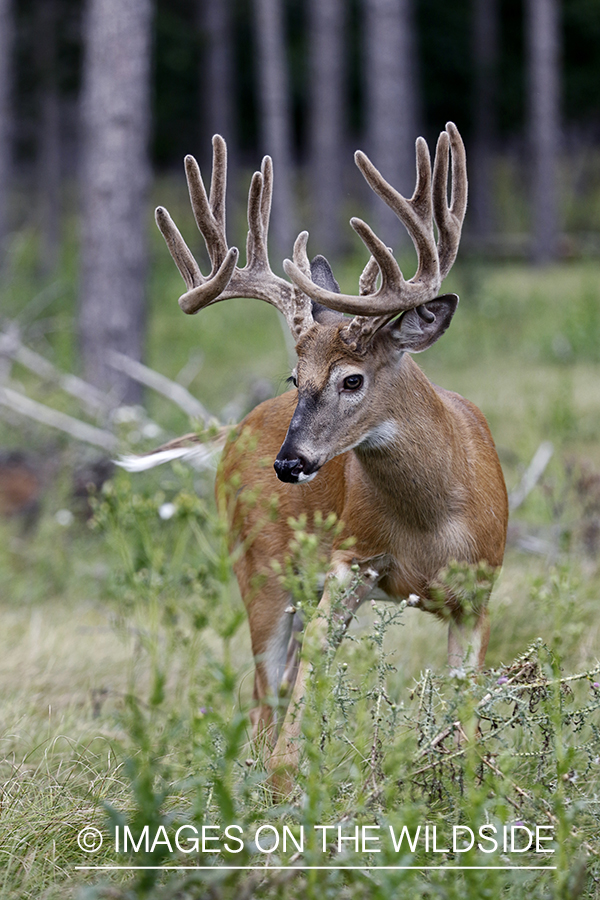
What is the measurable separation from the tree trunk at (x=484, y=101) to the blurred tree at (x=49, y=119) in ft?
30.7

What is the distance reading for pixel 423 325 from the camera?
3.38 m

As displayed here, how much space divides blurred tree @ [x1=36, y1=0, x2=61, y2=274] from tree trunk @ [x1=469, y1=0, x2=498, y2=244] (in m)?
9.36

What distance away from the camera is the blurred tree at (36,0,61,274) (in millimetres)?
19219

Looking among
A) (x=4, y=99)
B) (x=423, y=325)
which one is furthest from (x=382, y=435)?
(x=4, y=99)

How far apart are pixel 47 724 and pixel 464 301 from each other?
10.7 meters

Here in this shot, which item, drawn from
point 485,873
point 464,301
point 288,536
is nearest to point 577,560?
point 288,536

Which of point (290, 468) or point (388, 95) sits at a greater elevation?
point (388, 95)

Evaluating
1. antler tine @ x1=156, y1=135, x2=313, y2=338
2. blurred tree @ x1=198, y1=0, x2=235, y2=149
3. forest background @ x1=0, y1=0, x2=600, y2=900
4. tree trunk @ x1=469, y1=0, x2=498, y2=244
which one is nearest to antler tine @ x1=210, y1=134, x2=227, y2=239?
antler tine @ x1=156, y1=135, x2=313, y2=338

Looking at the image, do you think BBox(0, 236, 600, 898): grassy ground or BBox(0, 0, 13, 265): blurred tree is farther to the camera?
BBox(0, 0, 13, 265): blurred tree

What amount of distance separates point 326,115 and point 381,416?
17.9m

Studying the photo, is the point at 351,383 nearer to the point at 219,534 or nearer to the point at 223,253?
the point at 223,253

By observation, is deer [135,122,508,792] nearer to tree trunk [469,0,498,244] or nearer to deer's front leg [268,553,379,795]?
deer's front leg [268,553,379,795]

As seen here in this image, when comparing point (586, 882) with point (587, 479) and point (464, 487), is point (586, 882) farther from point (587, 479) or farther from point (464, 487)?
point (587, 479)

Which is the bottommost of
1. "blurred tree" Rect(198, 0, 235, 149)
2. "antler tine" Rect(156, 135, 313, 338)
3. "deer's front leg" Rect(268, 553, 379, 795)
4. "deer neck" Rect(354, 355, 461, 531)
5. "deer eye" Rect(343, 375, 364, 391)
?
"deer's front leg" Rect(268, 553, 379, 795)
